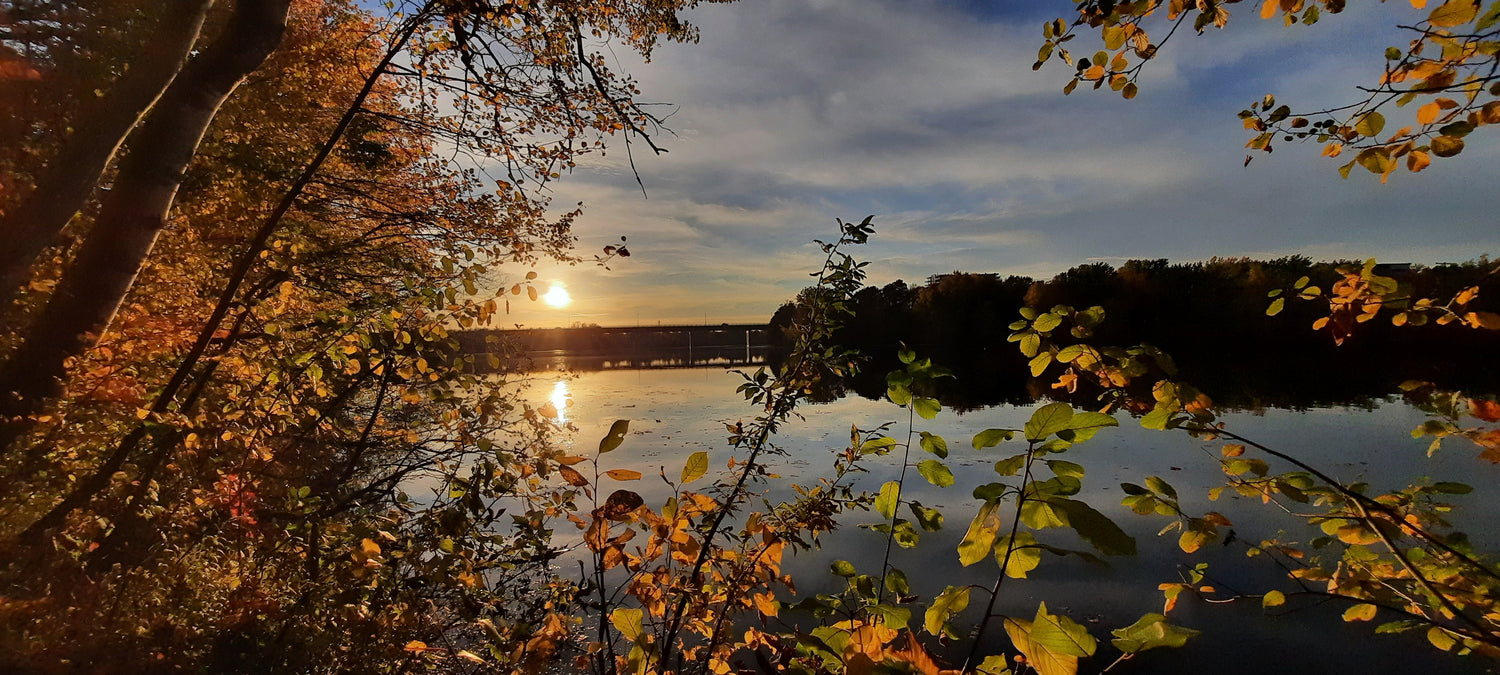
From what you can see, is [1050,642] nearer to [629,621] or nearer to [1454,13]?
[629,621]

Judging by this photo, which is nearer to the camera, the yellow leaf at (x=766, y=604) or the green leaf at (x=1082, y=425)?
the green leaf at (x=1082, y=425)

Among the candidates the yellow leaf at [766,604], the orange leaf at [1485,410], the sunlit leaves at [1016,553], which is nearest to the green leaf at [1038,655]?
the sunlit leaves at [1016,553]

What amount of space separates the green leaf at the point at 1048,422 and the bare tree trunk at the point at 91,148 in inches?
132

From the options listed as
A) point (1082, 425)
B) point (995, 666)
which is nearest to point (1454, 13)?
point (1082, 425)

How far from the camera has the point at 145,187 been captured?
238cm

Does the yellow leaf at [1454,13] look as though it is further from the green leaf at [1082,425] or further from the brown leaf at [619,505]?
the brown leaf at [619,505]

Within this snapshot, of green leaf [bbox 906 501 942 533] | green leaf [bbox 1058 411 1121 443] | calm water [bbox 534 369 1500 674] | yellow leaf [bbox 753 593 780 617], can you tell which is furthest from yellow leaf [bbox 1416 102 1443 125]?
yellow leaf [bbox 753 593 780 617]

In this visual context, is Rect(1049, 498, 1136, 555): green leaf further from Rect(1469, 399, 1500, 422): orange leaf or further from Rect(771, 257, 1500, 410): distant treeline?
Rect(771, 257, 1500, 410): distant treeline

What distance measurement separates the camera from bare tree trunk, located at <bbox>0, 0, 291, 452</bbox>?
2352 millimetres

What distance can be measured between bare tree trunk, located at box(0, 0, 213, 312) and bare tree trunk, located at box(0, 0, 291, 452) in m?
0.06

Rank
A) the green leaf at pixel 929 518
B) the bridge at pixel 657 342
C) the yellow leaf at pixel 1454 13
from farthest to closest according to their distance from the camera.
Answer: the bridge at pixel 657 342, the green leaf at pixel 929 518, the yellow leaf at pixel 1454 13

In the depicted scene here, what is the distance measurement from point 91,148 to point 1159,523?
477 inches

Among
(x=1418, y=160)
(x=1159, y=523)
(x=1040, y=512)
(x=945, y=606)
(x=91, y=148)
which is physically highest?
(x=91, y=148)

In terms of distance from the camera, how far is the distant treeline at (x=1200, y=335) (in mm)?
25875
